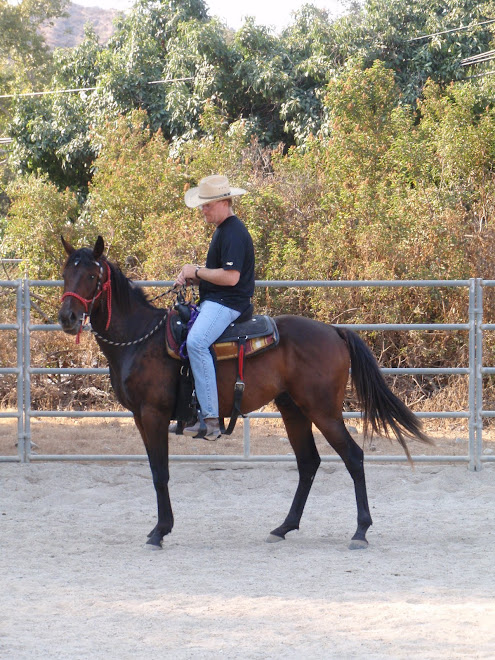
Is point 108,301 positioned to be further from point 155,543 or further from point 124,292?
point 155,543

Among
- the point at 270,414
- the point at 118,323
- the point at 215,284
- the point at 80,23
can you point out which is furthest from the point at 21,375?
the point at 80,23

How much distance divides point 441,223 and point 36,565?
718cm

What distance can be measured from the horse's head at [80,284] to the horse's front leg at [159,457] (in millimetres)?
708

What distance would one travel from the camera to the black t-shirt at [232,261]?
195 inches

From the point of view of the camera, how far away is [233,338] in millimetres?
5086

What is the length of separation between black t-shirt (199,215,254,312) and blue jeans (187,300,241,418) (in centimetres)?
9

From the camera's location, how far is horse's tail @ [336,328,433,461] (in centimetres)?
534

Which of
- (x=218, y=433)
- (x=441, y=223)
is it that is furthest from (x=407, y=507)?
(x=441, y=223)

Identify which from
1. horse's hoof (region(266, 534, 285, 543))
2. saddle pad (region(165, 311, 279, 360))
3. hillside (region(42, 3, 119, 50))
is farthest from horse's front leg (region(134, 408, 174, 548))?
hillside (region(42, 3, 119, 50))

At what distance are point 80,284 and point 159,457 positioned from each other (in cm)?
118

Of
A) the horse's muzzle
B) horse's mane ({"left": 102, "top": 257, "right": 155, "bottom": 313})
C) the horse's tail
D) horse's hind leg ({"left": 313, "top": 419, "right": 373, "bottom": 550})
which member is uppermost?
horse's mane ({"left": 102, "top": 257, "right": 155, "bottom": 313})

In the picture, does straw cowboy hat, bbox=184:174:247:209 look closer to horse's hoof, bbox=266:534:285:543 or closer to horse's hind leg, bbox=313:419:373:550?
horse's hind leg, bbox=313:419:373:550

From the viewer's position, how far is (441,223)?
10.2 m

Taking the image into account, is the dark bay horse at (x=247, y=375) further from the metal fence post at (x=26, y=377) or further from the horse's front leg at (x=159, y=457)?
the metal fence post at (x=26, y=377)
